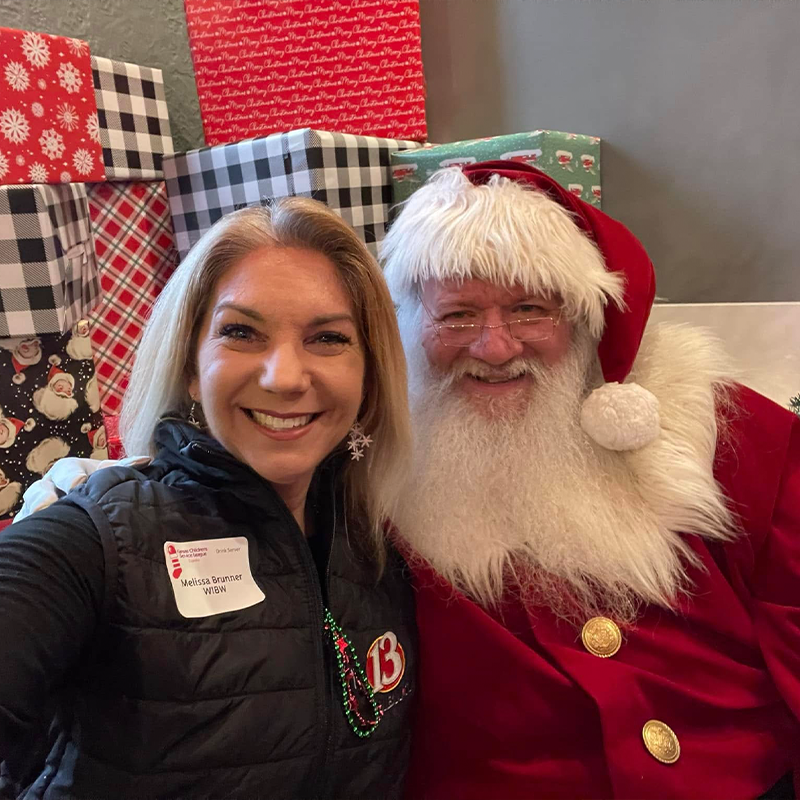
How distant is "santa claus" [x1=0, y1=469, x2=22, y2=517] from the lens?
137cm

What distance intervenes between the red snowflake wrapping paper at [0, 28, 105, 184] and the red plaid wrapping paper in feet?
0.94

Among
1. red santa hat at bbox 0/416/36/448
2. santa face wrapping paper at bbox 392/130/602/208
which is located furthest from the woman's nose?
santa face wrapping paper at bbox 392/130/602/208

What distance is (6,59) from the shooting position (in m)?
1.41

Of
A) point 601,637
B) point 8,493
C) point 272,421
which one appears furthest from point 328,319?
point 8,493

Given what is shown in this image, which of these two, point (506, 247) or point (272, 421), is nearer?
point (272, 421)

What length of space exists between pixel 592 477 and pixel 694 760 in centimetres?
51

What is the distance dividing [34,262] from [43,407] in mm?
304

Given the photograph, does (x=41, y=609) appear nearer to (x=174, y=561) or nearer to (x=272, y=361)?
(x=174, y=561)

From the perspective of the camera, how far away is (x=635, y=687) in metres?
1.13

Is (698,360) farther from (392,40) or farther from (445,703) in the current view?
(392,40)

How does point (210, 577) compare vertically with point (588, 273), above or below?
below

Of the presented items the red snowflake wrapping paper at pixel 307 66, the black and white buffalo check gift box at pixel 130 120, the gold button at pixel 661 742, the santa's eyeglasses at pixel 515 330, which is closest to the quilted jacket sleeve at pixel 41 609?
the santa's eyeglasses at pixel 515 330

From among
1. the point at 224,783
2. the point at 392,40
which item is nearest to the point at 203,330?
the point at 224,783

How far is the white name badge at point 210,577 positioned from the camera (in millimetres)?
903
